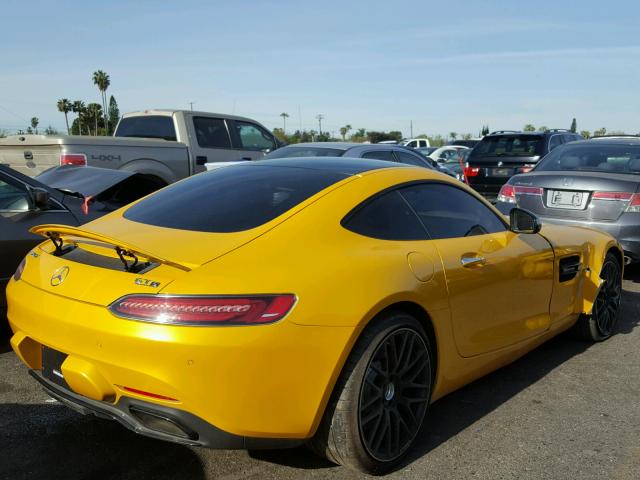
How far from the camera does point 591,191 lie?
6.57m

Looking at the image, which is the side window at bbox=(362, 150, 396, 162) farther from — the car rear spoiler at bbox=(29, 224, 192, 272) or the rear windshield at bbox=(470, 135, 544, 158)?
the car rear spoiler at bbox=(29, 224, 192, 272)

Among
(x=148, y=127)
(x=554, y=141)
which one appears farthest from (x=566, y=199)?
(x=148, y=127)

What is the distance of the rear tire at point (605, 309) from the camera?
4.93 metres

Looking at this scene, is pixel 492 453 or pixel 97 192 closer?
pixel 492 453

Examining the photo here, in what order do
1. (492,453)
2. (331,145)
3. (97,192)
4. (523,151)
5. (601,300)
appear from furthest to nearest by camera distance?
1. (523,151)
2. (331,145)
3. (97,192)
4. (601,300)
5. (492,453)

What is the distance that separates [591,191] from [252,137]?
21.1ft

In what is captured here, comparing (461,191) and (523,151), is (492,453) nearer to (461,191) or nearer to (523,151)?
(461,191)

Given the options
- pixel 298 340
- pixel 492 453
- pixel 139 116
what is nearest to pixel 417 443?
pixel 492 453

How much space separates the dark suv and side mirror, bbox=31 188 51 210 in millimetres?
8896

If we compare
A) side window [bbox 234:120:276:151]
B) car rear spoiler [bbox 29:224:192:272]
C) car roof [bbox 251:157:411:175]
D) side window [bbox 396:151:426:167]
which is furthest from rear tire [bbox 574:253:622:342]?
side window [bbox 234:120:276:151]

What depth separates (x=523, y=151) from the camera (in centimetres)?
1203

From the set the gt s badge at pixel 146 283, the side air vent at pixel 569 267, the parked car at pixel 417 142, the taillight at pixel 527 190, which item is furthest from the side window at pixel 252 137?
the parked car at pixel 417 142

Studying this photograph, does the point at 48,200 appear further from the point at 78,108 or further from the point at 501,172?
the point at 78,108

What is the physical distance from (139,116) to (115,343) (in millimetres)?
9180
